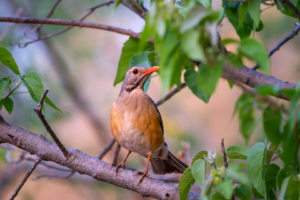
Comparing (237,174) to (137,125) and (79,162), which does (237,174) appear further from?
(137,125)

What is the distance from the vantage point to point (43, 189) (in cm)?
836

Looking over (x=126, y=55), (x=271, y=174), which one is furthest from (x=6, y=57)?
(x=271, y=174)

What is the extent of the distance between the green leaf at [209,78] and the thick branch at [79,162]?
5.92 feet

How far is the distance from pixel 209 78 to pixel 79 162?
2.11 metres

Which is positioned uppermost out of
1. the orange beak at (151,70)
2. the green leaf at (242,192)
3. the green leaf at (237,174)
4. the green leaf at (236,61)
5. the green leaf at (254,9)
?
the green leaf at (254,9)

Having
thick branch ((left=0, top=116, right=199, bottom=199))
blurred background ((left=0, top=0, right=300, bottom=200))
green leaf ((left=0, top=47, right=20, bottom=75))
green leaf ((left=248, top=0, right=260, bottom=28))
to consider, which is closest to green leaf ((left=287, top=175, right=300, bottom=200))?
green leaf ((left=248, top=0, right=260, bottom=28))

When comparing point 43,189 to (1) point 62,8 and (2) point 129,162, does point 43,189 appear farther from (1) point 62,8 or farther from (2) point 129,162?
(1) point 62,8

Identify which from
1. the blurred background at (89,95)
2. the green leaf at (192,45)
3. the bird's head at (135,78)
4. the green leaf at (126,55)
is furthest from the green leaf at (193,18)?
the blurred background at (89,95)

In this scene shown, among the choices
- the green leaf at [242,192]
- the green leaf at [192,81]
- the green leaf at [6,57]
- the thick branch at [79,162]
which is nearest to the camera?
the green leaf at [242,192]

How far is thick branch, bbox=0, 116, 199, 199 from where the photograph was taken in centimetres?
289

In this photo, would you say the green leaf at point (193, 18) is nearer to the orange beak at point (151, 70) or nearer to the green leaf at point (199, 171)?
the green leaf at point (199, 171)

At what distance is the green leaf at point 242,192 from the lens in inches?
64.8

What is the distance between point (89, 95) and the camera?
9242mm

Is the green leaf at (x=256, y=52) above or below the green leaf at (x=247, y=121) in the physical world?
above
